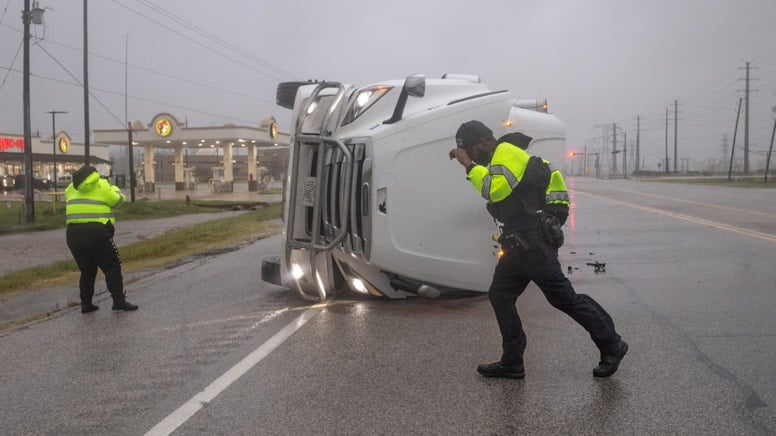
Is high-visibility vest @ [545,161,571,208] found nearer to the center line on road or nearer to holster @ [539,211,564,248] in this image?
holster @ [539,211,564,248]

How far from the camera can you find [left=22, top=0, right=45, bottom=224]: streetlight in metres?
22.4

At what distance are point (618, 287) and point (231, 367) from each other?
472cm

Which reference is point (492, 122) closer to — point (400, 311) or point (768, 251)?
point (400, 311)

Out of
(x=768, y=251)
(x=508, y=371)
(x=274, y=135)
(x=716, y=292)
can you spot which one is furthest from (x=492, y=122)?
(x=274, y=135)

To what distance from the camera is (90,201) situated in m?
6.95

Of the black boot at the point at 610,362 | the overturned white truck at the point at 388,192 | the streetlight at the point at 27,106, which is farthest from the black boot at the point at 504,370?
the streetlight at the point at 27,106

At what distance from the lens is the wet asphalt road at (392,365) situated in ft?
12.3

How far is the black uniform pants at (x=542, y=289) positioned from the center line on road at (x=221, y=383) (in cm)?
191

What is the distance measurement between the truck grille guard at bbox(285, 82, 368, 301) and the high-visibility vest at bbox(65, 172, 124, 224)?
2.09 meters

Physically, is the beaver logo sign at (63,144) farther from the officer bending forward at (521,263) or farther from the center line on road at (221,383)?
the officer bending forward at (521,263)

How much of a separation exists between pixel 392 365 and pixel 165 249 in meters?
10.8

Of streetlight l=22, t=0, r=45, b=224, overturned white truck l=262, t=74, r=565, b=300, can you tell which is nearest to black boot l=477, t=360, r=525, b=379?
overturned white truck l=262, t=74, r=565, b=300

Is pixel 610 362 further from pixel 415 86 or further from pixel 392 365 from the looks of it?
pixel 415 86

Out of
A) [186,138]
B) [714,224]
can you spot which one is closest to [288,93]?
[714,224]
